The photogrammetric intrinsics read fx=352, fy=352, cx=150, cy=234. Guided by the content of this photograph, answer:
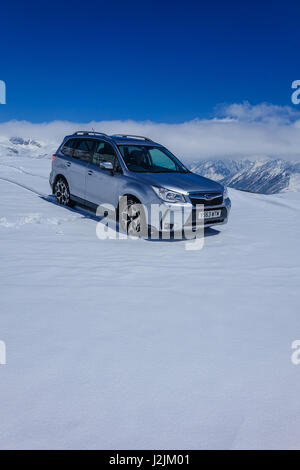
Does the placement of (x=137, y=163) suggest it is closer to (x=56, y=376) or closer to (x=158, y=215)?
(x=158, y=215)

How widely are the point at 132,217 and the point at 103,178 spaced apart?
128cm

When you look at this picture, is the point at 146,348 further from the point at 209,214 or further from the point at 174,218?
the point at 209,214

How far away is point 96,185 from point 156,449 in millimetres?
6198

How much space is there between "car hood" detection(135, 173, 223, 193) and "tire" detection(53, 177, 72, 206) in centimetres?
264

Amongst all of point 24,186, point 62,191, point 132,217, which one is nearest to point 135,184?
point 132,217

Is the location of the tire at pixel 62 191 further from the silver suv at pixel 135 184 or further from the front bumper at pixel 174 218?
the front bumper at pixel 174 218

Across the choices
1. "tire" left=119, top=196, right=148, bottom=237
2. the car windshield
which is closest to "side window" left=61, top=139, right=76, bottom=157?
the car windshield

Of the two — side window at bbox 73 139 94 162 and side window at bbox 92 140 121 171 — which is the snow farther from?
side window at bbox 73 139 94 162

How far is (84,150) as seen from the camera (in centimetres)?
819

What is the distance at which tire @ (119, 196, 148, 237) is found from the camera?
6.49 meters

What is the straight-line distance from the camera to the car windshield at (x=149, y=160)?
7277 mm

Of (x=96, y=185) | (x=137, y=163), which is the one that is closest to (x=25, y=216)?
(x=96, y=185)

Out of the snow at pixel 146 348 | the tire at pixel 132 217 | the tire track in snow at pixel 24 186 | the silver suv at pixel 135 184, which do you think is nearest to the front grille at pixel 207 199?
the silver suv at pixel 135 184

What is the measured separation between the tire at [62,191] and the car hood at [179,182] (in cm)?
264
